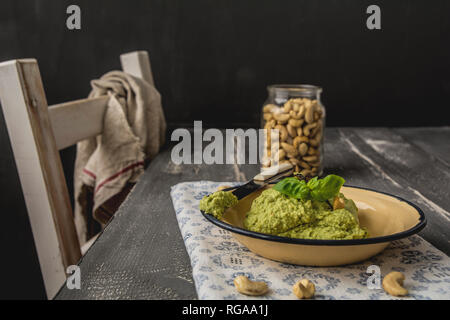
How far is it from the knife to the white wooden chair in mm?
386

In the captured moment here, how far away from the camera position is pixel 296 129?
3.54 ft

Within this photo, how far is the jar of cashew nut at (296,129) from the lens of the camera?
1.07m

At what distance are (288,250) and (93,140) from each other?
37.8 inches

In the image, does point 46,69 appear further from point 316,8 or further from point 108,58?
point 316,8

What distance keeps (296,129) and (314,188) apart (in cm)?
46

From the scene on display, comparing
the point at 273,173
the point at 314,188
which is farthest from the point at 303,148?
the point at 314,188

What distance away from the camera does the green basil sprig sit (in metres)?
0.63

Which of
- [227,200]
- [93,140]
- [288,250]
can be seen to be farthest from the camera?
[93,140]

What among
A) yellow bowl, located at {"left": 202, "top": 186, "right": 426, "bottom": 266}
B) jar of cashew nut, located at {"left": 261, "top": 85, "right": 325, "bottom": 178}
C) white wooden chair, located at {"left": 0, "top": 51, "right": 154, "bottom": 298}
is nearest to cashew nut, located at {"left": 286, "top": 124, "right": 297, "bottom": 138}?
jar of cashew nut, located at {"left": 261, "top": 85, "right": 325, "bottom": 178}

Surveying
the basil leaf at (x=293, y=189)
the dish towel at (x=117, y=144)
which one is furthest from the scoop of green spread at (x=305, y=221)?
the dish towel at (x=117, y=144)

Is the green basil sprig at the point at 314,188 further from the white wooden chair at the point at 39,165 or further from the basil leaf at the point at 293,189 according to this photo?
the white wooden chair at the point at 39,165

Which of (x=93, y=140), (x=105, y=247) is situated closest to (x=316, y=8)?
(x=93, y=140)

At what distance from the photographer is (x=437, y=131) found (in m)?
1.79

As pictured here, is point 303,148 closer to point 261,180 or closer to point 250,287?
point 261,180
